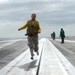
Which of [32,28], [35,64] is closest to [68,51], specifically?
[32,28]

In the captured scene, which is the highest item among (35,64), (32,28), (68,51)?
(32,28)

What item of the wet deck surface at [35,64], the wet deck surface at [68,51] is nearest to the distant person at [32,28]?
the wet deck surface at [35,64]

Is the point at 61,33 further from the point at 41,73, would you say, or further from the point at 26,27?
the point at 41,73

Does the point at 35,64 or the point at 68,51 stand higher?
the point at 35,64

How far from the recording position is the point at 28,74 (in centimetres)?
1020

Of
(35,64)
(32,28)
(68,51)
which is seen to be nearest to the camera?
(35,64)

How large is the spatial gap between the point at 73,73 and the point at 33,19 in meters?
5.15

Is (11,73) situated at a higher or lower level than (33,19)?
lower

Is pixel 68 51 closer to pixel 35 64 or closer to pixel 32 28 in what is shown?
pixel 32 28

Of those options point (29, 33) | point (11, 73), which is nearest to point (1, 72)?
point (11, 73)

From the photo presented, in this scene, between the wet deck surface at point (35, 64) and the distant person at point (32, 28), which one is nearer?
the wet deck surface at point (35, 64)

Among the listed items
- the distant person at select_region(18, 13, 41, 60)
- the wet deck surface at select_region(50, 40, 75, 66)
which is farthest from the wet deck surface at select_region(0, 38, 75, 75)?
the distant person at select_region(18, 13, 41, 60)

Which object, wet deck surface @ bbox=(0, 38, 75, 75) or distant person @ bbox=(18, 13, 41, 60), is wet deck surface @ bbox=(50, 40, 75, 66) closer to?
wet deck surface @ bbox=(0, 38, 75, 75)

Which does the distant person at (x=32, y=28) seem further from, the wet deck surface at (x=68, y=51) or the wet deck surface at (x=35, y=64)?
the wet deck surface at (x=68, y=51)
